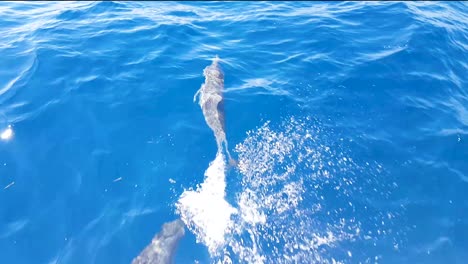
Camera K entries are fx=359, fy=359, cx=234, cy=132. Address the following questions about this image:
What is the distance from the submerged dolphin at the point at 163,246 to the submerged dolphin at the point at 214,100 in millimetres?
2850

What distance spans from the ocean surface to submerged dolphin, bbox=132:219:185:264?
27cm

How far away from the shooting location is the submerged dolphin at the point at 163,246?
944 cm

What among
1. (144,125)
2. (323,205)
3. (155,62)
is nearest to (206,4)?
(155,62)

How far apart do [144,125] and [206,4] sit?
12.4 m

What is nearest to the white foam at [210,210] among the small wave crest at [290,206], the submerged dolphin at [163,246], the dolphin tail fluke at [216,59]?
the small wave crest at [290,206]

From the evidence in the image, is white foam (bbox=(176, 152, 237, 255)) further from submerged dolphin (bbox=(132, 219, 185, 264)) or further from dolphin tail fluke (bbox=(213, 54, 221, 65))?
dolphin tail fluke (bbox=(213, 54, 221, 65))

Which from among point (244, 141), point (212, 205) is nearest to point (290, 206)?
point (212, 205)

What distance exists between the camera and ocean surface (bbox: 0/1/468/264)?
9.88m

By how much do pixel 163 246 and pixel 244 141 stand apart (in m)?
4.61

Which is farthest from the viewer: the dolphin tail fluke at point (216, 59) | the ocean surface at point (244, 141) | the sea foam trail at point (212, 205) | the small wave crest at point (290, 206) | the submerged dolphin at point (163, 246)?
the dolphin tail fluke at point (216, 59)

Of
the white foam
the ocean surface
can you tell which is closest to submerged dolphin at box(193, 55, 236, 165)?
the ocean surface

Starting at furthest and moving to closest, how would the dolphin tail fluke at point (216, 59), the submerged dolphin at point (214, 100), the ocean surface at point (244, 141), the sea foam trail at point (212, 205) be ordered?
the dolphin tail fluke at point (216, 59), the submerged dolphin at point (214, 100), the sea foam trail at point (212, 205), the ocean surface at point (244, 141)

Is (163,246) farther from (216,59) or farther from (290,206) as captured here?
(216,59)

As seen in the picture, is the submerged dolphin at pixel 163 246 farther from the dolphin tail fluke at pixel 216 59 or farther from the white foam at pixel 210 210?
the dolphin tail fluke at pixel 216 59
